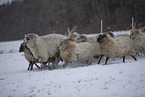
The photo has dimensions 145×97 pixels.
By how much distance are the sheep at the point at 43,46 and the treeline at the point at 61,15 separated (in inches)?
467

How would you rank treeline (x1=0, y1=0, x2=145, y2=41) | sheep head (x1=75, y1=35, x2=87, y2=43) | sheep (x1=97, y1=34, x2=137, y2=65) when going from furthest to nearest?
treeline (x1=0, y1=0, x2=145, y2=41) → sheep head (x1=75, y1=35, x2=87, y2=43) → sheep (x1=97, y1=34, x2=137, y2=65)

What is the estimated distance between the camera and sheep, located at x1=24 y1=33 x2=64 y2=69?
5.95 m

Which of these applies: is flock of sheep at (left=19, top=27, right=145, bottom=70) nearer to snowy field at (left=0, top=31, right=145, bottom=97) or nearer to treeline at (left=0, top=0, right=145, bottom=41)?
snowy field at (left=0, top=31, right=145, bottom=97)

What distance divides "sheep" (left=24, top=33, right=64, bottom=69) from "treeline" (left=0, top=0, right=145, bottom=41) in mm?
11870

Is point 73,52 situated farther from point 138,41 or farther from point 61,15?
point 61,15

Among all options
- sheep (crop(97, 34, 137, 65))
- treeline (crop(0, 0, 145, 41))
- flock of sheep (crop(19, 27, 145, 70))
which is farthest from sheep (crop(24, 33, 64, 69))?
treeline (crop(0, 0, 145, 41))

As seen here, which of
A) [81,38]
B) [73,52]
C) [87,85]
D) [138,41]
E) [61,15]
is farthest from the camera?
[61,15]

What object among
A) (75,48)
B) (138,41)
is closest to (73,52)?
(75,48)

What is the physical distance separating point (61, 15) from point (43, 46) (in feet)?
75.0

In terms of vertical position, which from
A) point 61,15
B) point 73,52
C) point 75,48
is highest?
point 61,15

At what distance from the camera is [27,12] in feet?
82.6

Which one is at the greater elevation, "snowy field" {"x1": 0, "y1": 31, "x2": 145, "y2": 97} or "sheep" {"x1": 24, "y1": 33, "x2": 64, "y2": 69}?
"sheep" {"x1": 24, "y1": 33, "x2": 64, "y2": 69}

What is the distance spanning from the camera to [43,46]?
20.4 feet

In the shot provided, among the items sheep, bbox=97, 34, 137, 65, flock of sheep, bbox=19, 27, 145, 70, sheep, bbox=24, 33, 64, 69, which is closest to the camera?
sheep, bbox=97, 34, 137, 65
